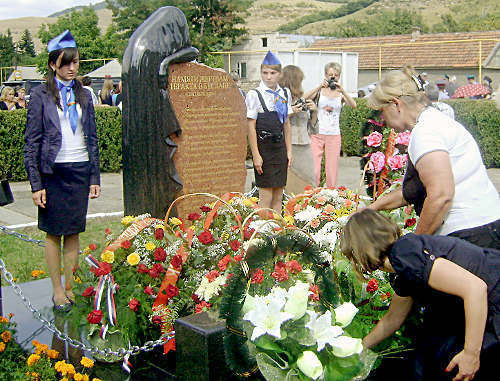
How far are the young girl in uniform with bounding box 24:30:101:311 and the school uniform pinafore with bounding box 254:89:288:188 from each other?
1.81m

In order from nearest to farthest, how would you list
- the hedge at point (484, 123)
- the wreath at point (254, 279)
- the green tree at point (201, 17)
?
the wreath at point (254, 279)
the hedge at point (484, 123)
the green tree at point (201, 17)

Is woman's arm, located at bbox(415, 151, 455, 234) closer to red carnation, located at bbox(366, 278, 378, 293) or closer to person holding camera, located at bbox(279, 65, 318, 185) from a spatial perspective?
red carnation, located at bbox(366, 278, 378, 293)

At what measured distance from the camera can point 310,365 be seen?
2.18 meters

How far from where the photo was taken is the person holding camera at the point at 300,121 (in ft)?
22.1

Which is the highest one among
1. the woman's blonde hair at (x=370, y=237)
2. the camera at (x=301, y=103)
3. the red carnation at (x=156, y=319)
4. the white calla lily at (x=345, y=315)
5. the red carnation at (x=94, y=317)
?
the camera at (x=301, y=103)

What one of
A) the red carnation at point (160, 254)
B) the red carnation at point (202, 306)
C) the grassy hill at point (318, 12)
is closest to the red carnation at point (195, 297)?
the red carnation at point (202, 306)

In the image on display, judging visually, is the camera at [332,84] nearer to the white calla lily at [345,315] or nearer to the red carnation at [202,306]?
the red carnation at [202,306]

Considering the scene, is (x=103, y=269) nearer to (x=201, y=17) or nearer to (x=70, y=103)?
(x=70, y=103)

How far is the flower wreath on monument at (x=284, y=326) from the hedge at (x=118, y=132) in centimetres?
615

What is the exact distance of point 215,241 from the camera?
3.72 m

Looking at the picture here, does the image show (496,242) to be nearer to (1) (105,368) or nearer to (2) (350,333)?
(2) (350,333)

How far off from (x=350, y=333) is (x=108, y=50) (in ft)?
151

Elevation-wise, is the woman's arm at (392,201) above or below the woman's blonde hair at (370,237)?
below

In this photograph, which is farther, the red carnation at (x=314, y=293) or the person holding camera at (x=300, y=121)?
the person holding camera at (x=300, y=121)
